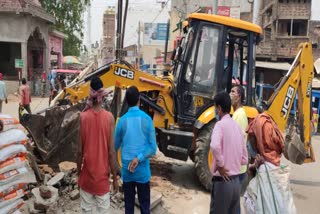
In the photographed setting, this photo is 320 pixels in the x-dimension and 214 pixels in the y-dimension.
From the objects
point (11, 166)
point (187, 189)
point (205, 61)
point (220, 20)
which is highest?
point (220, 20)

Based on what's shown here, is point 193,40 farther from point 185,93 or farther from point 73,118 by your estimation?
point 73,118

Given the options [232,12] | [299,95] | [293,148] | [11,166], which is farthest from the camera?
[232,12]

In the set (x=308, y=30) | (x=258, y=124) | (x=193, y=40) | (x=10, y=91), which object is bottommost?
(x=10, y=91)

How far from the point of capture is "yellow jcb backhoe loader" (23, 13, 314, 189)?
21.8ft

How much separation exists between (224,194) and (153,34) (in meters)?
47.0

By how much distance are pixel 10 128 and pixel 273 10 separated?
106 ft

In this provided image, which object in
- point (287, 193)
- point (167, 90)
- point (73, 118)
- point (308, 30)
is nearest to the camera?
point (287, 193)

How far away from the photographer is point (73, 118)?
6637 mm

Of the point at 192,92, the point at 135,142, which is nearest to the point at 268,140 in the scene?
the point at 135,142

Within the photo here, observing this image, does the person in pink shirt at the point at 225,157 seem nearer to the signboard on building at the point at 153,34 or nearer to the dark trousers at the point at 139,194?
the dark trousers at the point at 139,194

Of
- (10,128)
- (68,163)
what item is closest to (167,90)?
(68,163)

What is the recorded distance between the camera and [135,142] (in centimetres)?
427

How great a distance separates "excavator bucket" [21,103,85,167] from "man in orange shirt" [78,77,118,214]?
2567mm

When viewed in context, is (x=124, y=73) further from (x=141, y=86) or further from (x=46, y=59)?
(x=46, y=59)
